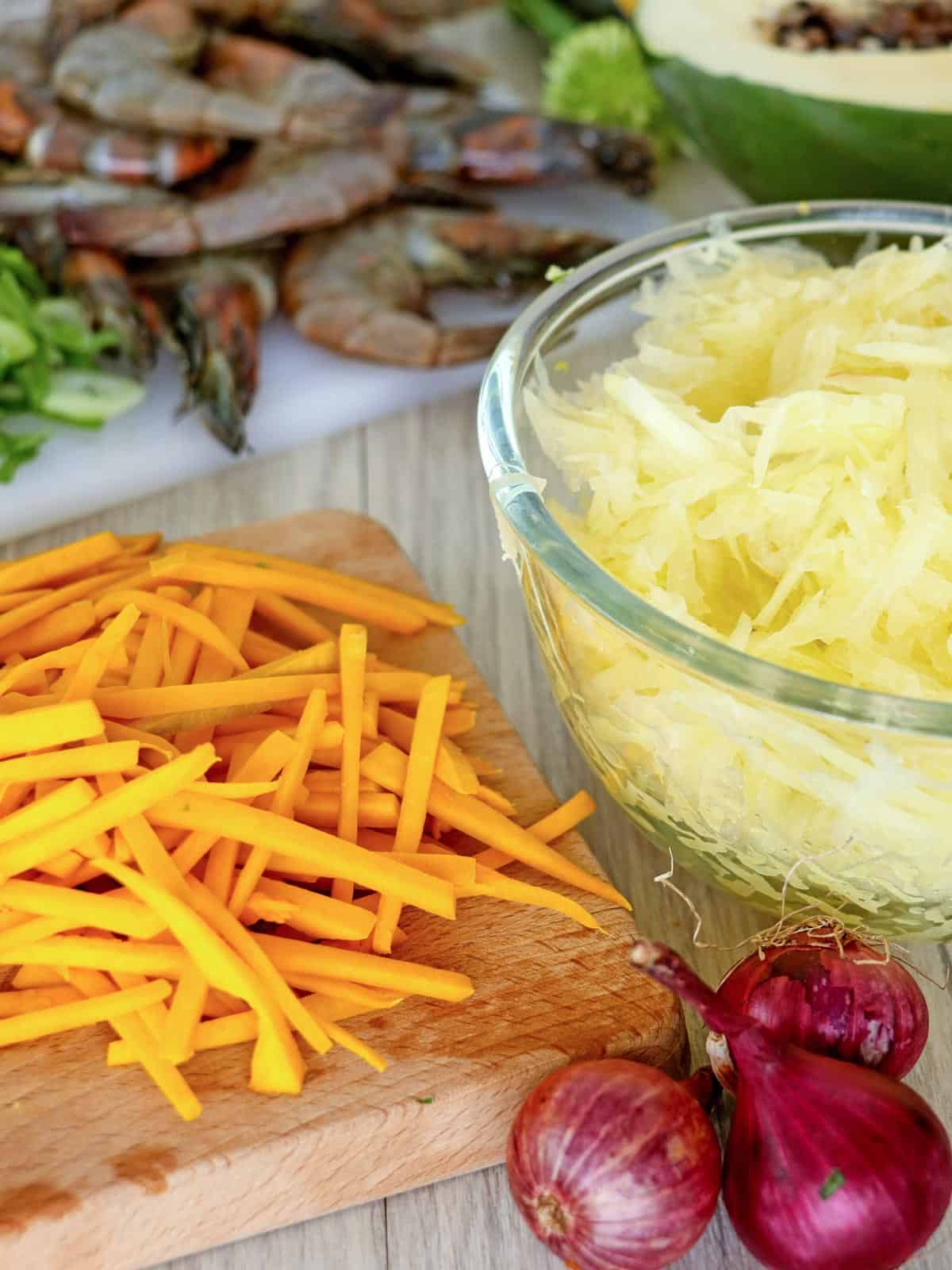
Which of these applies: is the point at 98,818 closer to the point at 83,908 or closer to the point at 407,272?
the point at 83,908

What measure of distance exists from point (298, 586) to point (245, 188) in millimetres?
892

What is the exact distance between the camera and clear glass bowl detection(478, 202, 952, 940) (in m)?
0.86

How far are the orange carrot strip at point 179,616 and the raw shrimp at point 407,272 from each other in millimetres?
752

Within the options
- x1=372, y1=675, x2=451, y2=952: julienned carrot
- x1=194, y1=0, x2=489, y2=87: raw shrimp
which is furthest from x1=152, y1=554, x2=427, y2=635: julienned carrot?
x1=194, y1=0, x2=489, y2=87: raw shrimp

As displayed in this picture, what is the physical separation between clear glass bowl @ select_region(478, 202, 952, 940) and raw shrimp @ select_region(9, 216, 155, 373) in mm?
791

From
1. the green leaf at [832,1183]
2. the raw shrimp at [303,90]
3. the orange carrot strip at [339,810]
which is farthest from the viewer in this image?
the raw shrimp at [303,90]

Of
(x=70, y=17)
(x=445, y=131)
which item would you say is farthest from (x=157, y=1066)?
(x=70, y=17)

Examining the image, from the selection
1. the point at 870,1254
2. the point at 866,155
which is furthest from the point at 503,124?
the point at 870,1254

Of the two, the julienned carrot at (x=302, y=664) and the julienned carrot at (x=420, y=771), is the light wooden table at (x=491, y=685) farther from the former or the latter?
the julienned carrot at (x=302, y=664)

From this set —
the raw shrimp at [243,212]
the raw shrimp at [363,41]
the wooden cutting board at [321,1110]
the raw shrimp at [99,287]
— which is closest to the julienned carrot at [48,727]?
the wooden cutting board at [321,1110]

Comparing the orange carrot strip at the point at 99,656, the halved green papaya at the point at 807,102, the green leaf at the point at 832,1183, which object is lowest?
the green leaf at the point at 832,1183

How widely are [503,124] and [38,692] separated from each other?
135 centimetres

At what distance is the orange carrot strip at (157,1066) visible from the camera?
36.5 inches

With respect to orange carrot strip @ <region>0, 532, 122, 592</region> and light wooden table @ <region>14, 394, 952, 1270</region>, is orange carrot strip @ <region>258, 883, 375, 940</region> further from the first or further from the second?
orange carrot strip @ <region>0, 532, 122, 592</region>
